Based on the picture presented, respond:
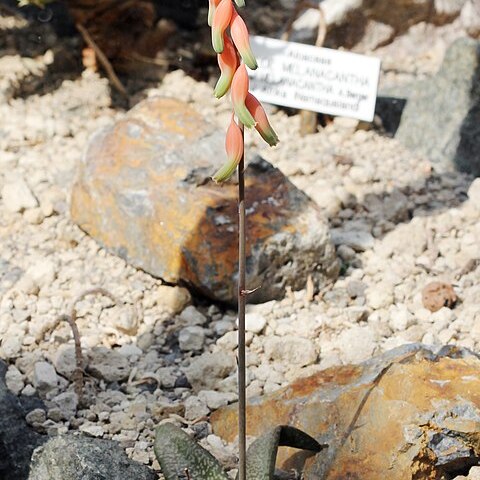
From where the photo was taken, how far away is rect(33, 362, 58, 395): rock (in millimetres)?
2951

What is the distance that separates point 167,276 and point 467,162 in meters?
1.77

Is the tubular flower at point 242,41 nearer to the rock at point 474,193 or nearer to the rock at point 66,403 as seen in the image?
the rock at point 66,403

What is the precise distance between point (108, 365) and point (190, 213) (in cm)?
66

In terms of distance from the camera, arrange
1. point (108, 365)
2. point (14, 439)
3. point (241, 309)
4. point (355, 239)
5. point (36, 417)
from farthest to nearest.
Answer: point (355, 239) < point (108, 365) < point (36, 417) < point (14, 439) < point (241, 309)

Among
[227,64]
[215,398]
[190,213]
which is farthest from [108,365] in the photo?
[227,64]

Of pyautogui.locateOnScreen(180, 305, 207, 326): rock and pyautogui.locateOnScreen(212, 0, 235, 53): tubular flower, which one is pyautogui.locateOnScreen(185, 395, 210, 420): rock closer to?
pyautogui.locateOnScreen(180, 305, 207, 326): rock

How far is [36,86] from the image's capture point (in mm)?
4871

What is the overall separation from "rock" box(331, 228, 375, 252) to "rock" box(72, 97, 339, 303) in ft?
0.79

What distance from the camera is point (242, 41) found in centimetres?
180

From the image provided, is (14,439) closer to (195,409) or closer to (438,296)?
(195,409)

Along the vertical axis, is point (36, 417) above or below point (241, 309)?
below

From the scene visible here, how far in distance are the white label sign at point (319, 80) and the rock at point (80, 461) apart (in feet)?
7.96

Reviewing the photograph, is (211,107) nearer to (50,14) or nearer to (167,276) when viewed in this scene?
(50,14)

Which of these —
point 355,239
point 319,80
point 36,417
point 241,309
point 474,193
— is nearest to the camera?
point 241,309
